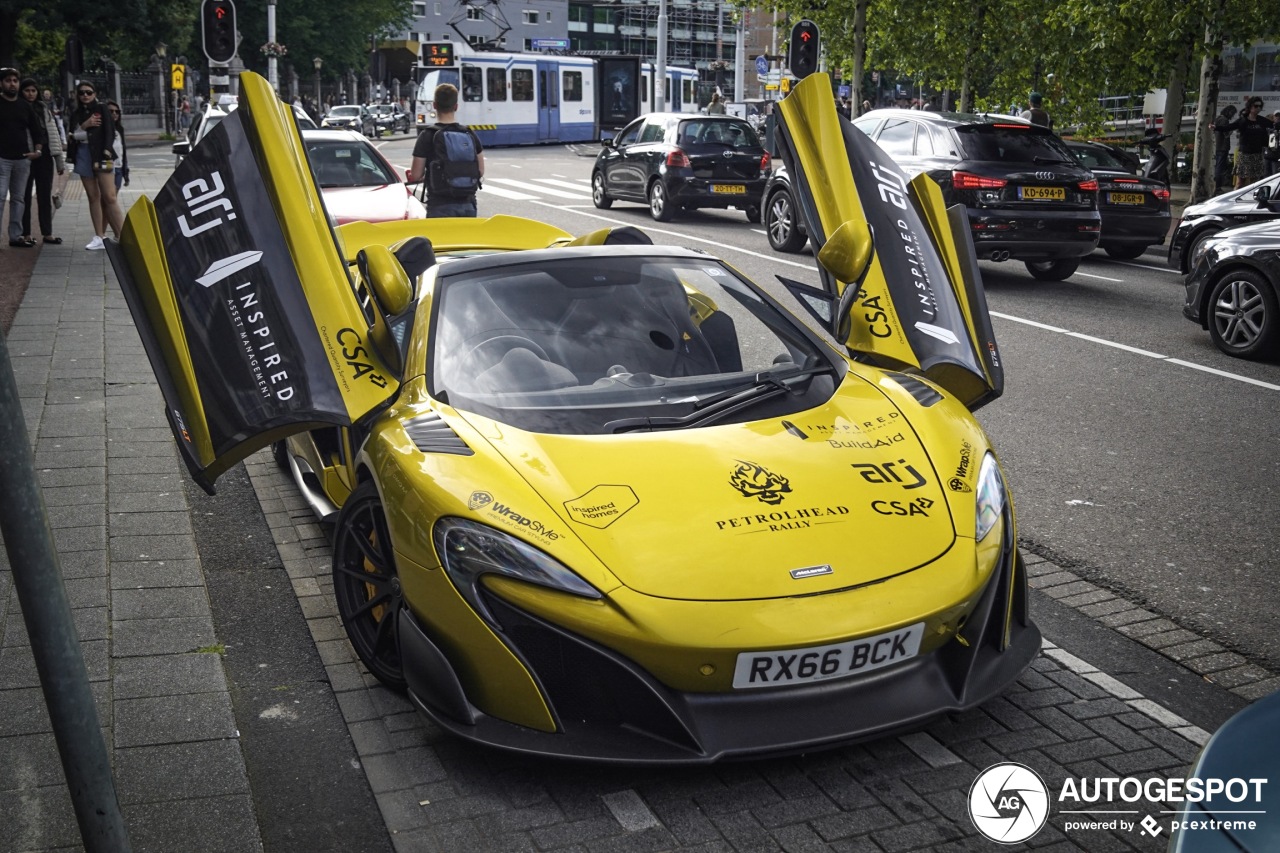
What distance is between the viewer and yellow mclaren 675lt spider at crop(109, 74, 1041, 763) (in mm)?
3379

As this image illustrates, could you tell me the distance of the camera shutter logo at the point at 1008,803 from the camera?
130 inches

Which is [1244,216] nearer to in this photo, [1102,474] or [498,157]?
[1102,474]

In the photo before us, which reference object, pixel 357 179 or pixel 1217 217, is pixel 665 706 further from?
pixel 1217 217

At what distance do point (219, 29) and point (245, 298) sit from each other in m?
15.5

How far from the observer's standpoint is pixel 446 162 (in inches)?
410

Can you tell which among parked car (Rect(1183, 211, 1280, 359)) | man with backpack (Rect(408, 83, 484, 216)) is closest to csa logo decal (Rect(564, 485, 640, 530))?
man with backpack (Rect(408, 83, 484, 216))

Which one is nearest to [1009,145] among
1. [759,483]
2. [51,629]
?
[759,483]

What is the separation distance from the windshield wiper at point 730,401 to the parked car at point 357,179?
25.1 feet

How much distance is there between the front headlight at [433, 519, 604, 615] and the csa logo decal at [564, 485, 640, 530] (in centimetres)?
19

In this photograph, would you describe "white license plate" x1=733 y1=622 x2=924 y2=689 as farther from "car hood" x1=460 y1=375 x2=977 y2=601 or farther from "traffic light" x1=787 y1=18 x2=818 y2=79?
"traffic light" x1=787 y1=18 x2=818 y2=79

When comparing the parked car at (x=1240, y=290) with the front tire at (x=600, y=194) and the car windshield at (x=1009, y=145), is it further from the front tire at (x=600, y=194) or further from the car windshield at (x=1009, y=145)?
the front tire at (x=600, y=194)

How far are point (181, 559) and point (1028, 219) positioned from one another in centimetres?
1018

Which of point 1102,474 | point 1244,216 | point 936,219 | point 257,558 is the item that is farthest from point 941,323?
point 1244,216

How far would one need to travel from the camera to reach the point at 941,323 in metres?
5.30
